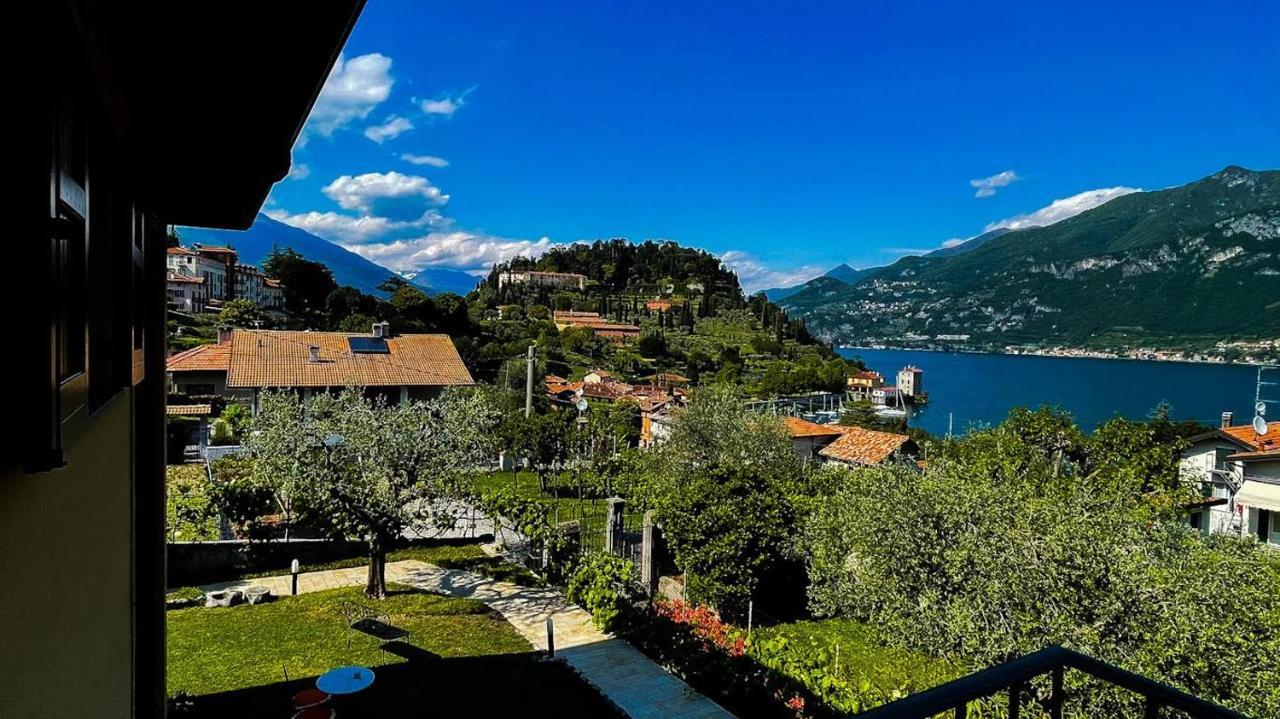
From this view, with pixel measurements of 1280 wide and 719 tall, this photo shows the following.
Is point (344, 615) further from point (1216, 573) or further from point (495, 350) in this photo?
point (495, 350)

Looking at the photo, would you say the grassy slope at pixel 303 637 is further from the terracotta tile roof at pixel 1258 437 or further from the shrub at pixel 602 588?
the terracotta tile roof at pixel 1258 437

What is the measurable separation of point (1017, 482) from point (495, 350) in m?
48.8

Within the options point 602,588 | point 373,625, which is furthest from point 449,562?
point 602,588

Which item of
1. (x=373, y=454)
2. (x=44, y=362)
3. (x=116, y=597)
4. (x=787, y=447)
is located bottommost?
(x=787, y=447)

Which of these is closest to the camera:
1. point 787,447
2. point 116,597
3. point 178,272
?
point 116,597

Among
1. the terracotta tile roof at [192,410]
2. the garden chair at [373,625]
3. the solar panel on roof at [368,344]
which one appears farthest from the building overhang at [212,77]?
the solar panel on roof at [368,344]

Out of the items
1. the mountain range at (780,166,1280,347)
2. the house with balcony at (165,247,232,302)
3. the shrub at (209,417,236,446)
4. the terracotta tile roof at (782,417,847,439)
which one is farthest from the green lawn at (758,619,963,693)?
the mountain range at (780,166,1280,347)

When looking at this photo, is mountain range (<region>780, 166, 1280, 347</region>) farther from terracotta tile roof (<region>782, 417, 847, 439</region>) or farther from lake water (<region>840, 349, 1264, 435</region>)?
terracotta tile roof (<region>782, 417, 847, 439</region>)

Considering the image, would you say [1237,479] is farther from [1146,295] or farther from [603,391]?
[1146,295]

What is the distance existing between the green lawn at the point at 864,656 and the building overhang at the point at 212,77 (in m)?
8.92

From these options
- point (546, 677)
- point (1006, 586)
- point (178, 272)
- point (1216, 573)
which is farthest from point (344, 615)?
point (178, 272)

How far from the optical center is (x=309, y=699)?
26.0 ft

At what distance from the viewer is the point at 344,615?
11688 mm

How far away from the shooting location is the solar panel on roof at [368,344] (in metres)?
32.8
